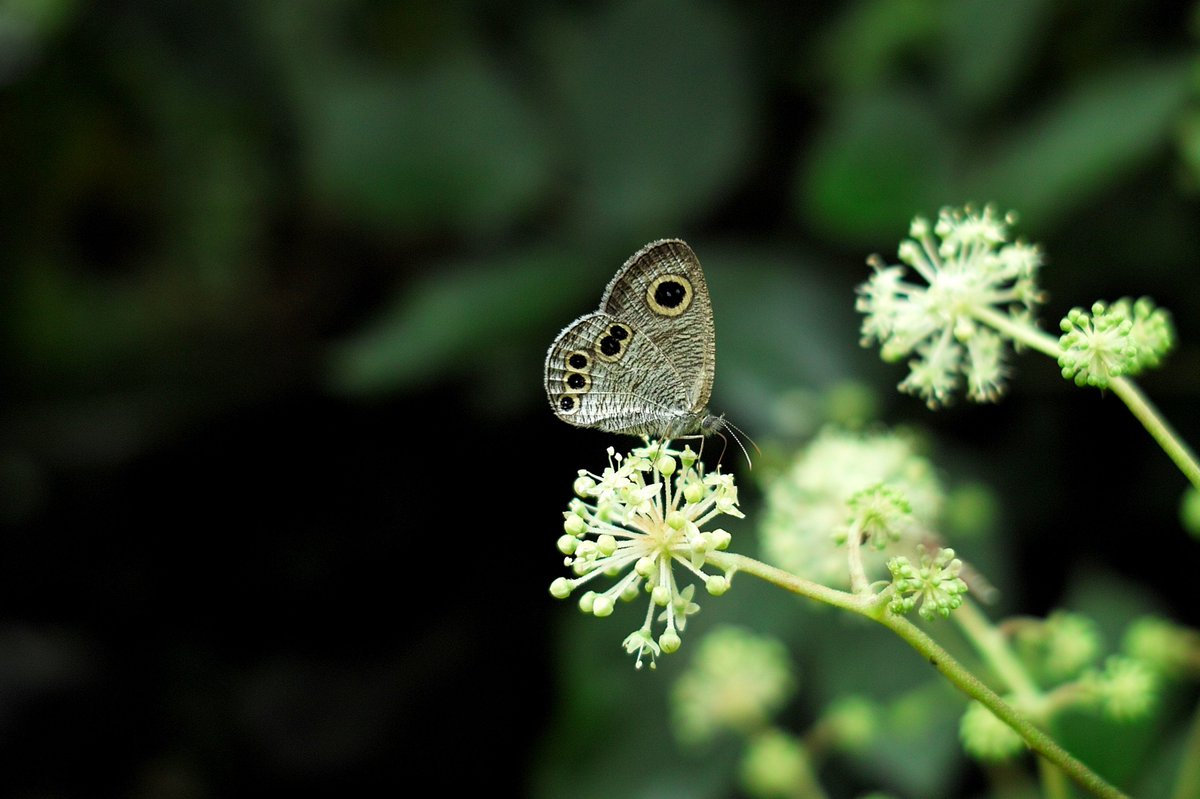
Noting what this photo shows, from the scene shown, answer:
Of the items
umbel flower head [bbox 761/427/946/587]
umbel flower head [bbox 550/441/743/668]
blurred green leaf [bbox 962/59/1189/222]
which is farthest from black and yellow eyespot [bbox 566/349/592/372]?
blurred green leaf [bbox 962/59/1189/222]

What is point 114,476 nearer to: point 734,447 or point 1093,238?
point 734,447

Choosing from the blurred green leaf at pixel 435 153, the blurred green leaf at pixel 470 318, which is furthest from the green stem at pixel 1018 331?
the blurred green leaf at pixel 435 153

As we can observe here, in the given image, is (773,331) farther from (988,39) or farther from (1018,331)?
(1018,331)

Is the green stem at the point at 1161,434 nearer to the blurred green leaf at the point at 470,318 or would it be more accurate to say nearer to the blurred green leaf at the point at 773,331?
the blurred green leaf at the point at 773,331

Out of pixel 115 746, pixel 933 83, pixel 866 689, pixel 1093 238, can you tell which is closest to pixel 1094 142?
pixel 1093 238

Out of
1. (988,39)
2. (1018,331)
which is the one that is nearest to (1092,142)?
(988,39)

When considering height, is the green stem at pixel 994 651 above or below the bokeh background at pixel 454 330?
below

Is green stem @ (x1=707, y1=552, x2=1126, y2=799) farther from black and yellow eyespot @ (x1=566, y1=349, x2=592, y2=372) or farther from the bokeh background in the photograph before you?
the bokeh background
